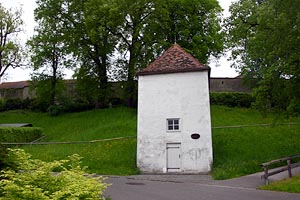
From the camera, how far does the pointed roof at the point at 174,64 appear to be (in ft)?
84.1

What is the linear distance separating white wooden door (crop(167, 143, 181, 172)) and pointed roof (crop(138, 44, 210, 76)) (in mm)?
5087

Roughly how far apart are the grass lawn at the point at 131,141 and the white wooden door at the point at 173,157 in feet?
7.65

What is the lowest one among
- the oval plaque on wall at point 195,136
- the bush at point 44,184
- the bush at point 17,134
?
the bush at point 17,134

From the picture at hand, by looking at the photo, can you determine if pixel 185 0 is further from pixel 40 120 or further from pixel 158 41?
pixel 40 120

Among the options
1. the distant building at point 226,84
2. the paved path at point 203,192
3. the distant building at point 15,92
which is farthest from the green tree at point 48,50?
the paved path at point 203,192

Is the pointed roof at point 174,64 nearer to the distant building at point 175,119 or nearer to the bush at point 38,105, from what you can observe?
the distant building at point 175,119

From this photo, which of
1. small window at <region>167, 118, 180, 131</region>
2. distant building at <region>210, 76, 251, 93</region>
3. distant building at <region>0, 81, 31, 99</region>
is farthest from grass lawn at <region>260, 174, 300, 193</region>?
distant building at <region>0, 81, 31, 99</region>

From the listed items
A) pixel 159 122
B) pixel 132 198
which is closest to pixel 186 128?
pixel 159 122

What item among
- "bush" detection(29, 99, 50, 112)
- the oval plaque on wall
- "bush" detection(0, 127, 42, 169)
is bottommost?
"bush" detection(0, 127, 42, 169)

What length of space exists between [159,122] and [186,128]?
192 centimetres

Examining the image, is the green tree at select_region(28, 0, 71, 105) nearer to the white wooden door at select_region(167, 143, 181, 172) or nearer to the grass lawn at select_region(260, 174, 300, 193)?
the white wooden door at select_region(167, 143, 181, 172)

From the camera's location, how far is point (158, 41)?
4116 cm

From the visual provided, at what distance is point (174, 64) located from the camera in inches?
1043

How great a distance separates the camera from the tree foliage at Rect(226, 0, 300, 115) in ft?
64.3
